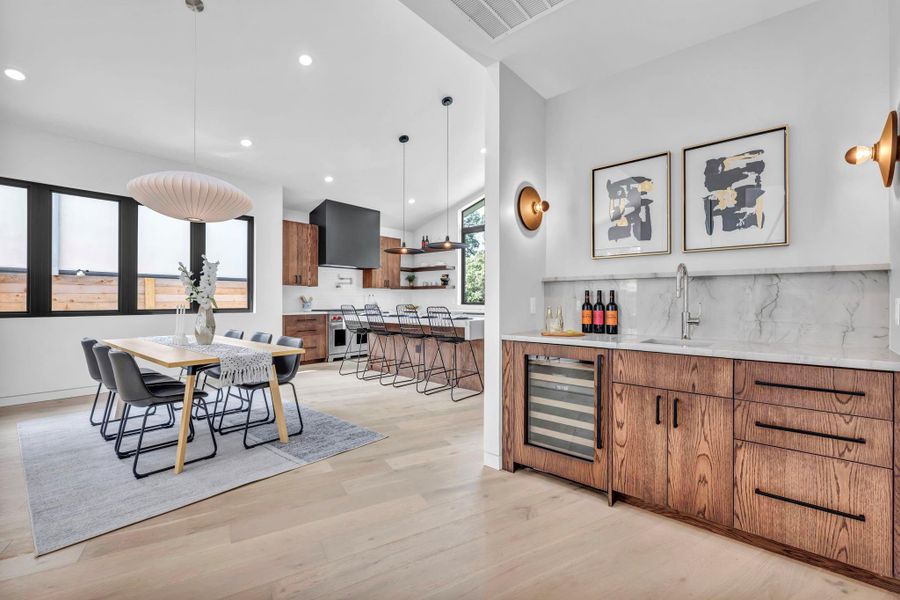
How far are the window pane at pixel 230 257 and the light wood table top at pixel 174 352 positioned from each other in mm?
2083

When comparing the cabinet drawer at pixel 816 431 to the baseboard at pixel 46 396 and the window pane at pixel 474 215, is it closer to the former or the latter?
the baseboard at pixel 46 396

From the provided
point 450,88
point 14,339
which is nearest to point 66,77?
point 14,339

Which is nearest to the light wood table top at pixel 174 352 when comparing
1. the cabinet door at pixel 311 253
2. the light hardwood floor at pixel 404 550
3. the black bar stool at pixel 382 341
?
the light hardwood floor at pixel 404 550

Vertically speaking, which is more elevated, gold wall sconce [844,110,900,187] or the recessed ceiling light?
the recessed ceiling light

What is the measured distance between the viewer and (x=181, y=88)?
152 inches

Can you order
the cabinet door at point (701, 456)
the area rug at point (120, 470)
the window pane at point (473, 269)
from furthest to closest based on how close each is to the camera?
1. the window pane at point (473, 269)
2. the area rug at point (120, 470)
3. the cabinet door at point (701, 456)

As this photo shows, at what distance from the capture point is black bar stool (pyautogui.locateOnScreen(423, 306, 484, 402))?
4.74 meters

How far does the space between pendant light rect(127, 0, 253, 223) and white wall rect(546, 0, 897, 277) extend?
2.75 meters

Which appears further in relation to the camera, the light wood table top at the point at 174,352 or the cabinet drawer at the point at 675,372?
the light wood table top at the point at 174,352

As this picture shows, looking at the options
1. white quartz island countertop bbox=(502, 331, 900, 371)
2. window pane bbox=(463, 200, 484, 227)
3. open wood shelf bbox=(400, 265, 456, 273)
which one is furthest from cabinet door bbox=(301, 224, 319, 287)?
white quartz island countertop bbox=(502, 331, 900, 371)

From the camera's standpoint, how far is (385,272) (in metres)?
8.20

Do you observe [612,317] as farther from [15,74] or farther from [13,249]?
[13,249]

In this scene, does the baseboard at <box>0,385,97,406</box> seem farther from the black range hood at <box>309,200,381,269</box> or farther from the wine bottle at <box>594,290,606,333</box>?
the wine bottle at <box>594,290,606,333</box>

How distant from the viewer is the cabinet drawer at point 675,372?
5.94 ft
